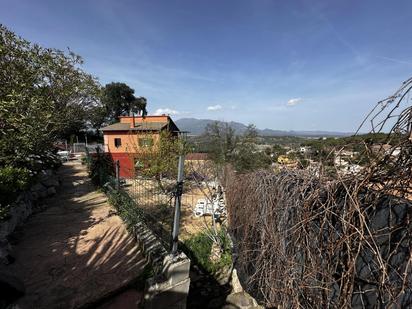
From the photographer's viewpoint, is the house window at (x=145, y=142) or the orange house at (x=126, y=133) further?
the orange house at (x=126, y=133)

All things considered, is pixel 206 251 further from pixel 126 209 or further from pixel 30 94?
pixel 30 94

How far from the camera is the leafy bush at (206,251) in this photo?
18.3 feet

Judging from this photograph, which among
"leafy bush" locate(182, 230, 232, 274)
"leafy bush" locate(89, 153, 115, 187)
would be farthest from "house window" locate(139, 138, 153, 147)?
"leafy bush" locate(182, 230, 232, 274)

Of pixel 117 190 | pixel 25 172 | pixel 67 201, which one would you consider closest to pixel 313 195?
pixel 117 190

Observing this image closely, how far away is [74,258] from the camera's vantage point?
4609 mm

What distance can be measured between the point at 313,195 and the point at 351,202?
414mm

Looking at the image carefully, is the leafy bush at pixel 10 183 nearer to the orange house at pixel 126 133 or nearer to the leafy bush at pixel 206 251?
the leafy bush at pixel 206 251

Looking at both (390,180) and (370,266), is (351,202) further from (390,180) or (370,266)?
(370,266)

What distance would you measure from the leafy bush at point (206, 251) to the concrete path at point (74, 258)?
174 cm

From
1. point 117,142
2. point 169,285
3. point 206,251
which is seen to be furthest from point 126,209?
point 117,142

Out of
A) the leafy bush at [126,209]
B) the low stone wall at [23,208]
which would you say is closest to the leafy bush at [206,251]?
the leafy bush at [126,209]

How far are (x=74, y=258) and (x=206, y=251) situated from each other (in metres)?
3.11

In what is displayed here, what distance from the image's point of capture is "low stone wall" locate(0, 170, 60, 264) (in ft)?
15.5

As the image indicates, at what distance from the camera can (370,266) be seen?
1468 mm
